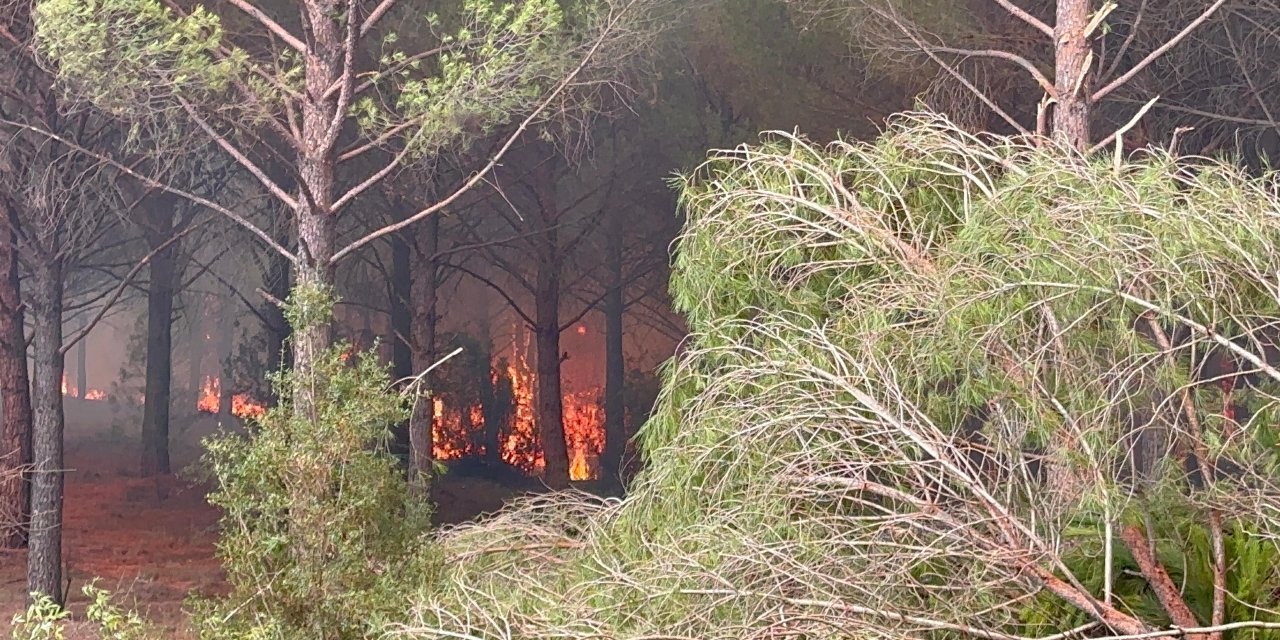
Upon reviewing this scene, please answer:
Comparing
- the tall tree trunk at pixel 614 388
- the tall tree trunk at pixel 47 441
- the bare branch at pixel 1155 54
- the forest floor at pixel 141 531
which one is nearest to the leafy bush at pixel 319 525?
the forest floor at pixel 141 531

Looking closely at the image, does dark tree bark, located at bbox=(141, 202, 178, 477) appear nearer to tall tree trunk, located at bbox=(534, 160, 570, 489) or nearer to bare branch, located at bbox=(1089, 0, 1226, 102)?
tall tree trunk, located at bbox=(534, 160, 570, 489)

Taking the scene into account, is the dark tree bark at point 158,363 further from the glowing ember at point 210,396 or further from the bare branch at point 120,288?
the glowing ember at point 210,396

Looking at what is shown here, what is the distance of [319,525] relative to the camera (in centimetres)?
523

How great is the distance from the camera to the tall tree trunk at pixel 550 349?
12.6m

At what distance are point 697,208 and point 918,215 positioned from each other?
3.24ft

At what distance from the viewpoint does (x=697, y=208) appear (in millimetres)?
5566

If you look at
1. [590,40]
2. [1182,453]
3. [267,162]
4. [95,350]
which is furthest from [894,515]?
[95,350]

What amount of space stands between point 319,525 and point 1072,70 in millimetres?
4421

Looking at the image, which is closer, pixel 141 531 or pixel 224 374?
pixel 141 531

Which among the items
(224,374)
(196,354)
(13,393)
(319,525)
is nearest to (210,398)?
(196,354)

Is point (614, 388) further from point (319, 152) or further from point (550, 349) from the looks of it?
point (319, 152)

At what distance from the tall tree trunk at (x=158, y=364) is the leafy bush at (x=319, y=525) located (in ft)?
30.2

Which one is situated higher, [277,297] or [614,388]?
[277,297]

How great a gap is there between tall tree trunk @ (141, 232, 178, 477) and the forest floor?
1.07 feet
